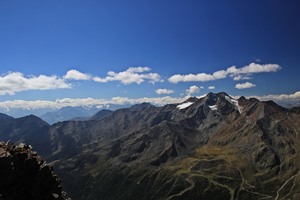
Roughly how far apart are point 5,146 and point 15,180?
20.1 ft

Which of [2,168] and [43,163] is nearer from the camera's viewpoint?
[2,168]

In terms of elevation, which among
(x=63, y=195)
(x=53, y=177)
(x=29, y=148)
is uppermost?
(x=29, y=148)

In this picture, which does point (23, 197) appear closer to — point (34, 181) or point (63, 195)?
point (34, 181)

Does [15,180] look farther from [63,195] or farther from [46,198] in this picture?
[63,195]

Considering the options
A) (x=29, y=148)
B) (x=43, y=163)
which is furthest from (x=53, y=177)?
(x=29, y=148)

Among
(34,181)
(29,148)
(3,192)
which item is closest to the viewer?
(3,192)

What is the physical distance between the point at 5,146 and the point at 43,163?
271 inches

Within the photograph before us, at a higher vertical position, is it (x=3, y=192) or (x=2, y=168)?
(x=2, y=168)

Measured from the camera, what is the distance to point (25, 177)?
56531mm

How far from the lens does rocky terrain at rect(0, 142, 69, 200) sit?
2079 inches

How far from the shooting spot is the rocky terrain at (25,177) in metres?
52.8

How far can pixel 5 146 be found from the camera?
57000 mm

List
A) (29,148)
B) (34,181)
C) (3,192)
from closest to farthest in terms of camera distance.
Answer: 1. (3,192)
2. (34,181)
3. (29,148)

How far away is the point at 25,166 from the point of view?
Result: 5741 centimetres
